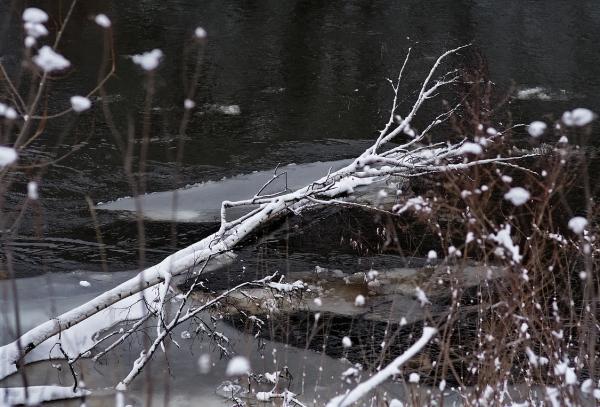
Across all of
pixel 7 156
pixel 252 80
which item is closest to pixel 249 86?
pixel 252 80

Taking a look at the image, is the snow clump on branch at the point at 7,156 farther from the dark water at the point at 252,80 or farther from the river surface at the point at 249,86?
the dark water at the point at 252,80

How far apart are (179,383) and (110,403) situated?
52 centimetres

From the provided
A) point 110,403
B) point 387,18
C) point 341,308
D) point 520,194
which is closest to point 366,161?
point 341,308

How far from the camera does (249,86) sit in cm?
1231

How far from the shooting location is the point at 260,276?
692cm

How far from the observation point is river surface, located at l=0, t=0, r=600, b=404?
25.6 ft

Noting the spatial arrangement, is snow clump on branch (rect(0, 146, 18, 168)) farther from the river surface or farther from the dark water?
the dark water

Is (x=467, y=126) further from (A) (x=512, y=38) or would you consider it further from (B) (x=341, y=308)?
(A) (x=512, y=38)

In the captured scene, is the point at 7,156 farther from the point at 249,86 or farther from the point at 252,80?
the point at 252,80

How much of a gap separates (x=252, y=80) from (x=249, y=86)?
30 centimetres

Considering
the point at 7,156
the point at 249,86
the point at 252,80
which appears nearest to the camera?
the point at 7,156

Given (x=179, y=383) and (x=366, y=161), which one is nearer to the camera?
(x=179, y=383)

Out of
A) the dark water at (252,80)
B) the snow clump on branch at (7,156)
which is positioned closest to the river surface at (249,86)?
the dark water at (252,80)

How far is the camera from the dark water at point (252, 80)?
8273 mm
